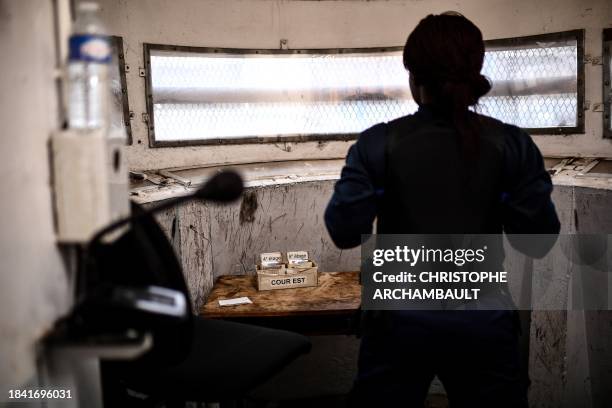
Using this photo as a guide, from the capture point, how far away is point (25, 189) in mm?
756

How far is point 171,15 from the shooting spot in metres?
2.34

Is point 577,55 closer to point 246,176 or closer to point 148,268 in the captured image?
point 246,176

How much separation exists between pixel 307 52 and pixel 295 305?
119 cm

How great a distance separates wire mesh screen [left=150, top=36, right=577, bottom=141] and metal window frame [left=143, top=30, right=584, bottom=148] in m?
0.02

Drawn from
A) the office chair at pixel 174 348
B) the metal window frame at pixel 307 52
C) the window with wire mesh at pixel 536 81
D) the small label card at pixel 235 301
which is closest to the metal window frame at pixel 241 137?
the metal window frame at pixel 307 52

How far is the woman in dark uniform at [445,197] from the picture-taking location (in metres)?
1.21

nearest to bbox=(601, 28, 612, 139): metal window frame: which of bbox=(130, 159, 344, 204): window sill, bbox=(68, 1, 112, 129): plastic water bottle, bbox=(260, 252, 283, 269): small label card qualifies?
bbox=(130, 159, 344, 204): window sill

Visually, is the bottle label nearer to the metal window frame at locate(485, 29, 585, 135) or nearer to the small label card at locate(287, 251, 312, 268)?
the small label card at locate(287, 251, 312, 268)

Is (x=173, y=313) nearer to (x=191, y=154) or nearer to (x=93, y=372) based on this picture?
(x=93, y=372)

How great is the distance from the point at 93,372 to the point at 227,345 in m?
0.46

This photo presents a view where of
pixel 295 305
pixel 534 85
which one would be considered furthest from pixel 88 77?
pixel 534 85

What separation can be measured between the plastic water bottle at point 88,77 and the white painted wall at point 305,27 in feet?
4.87

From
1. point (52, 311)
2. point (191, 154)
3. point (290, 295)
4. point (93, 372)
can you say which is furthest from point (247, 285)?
point (52, 311)

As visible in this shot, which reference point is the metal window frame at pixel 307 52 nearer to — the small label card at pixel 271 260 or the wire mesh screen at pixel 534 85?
the wire mesh screen at pixel 534 85
